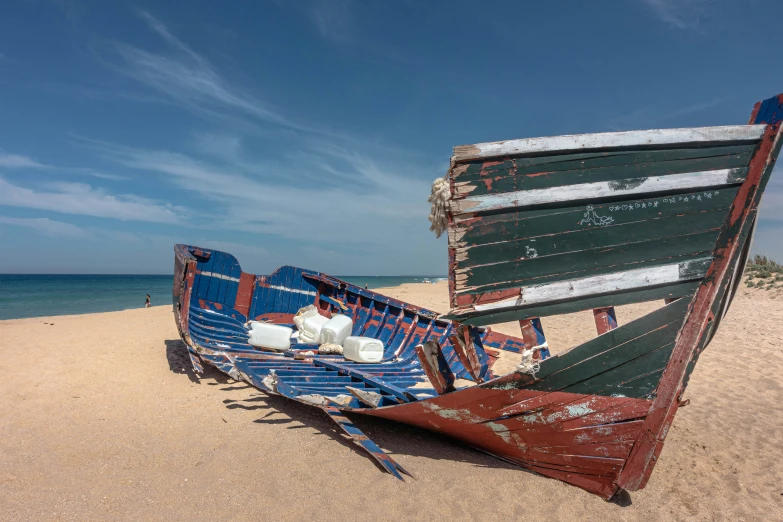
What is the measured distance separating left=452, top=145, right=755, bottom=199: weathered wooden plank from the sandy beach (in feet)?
8.32

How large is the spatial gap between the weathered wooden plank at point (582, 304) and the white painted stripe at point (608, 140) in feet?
3.61

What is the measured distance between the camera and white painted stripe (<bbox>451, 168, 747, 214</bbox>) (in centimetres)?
320

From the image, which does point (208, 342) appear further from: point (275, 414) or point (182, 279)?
point (275, 414)

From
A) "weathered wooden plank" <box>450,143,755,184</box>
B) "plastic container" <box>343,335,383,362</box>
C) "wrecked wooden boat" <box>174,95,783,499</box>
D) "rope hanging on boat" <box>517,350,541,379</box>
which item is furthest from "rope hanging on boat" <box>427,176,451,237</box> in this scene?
"plastic container" <box>343,335,383,362</box>

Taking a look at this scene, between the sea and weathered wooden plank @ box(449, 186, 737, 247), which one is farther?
the sea

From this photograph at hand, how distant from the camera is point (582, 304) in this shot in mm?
3361

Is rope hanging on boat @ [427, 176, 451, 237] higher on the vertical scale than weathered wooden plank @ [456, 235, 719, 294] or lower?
higher

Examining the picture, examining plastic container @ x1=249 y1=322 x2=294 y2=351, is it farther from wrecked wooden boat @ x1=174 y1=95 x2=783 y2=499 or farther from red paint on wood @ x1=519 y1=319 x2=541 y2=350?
red paint on wood @ x1=519 y1=319 x2=541 y2=350

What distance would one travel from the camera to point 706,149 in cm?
320

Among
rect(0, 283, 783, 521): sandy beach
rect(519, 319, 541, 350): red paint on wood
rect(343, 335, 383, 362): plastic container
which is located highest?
rect(519, 319, 541, 350): red paint on wood

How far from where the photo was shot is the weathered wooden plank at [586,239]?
3.24 metres

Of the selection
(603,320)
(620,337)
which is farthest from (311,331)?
(620,337)

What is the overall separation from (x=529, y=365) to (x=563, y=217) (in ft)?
3.90

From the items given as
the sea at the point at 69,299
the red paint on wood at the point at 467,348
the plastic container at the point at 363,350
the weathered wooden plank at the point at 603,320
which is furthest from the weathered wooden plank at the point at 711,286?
the sea at the point at 69,299
